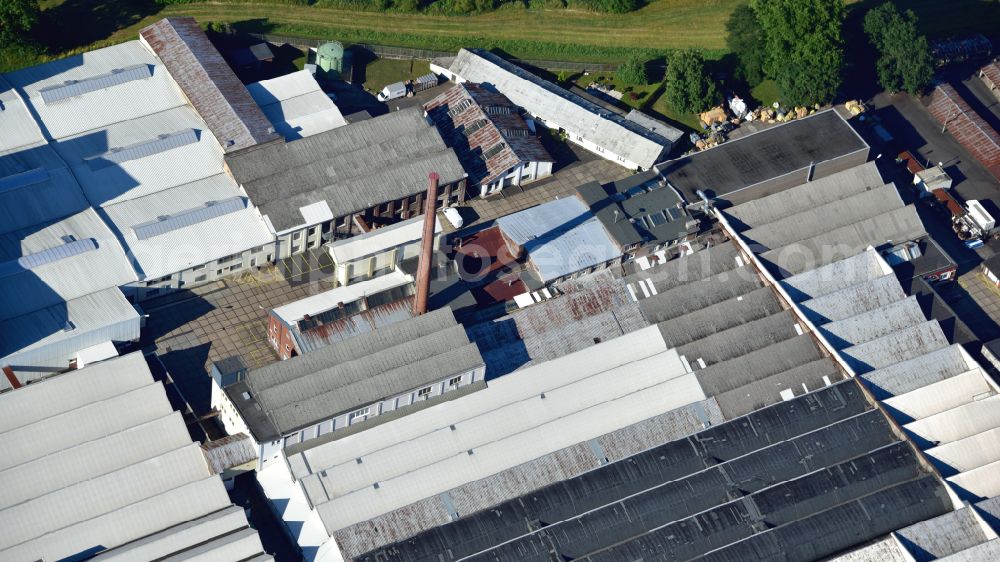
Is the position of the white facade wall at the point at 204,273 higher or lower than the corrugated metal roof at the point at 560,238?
higher

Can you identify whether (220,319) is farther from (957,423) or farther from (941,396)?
(957,423)

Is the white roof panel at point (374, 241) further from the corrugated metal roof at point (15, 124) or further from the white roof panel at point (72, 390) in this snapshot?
the corrugated metal roof at point (15, 124)

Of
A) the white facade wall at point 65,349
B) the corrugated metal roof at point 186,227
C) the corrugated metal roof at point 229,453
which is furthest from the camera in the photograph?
the corrugated metal roof at point 186,227

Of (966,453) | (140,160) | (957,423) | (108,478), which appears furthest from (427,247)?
(966,453)

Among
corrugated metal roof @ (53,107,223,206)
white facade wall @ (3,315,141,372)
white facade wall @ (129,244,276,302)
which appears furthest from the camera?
corrugated metal roof @ (53,107,223,206)

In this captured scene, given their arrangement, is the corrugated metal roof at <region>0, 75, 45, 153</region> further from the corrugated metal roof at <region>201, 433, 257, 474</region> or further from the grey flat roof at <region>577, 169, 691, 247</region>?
the grey flat roof at <region>577, 169, 691, 247</region>

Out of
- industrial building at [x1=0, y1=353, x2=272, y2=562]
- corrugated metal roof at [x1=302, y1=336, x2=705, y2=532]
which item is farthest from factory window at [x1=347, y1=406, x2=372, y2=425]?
industrial building at [x1=0, y1=353, x2=272, y2=562]

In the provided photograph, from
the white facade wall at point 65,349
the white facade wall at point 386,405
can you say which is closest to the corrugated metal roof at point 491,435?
the white facade wall at point 386,405
